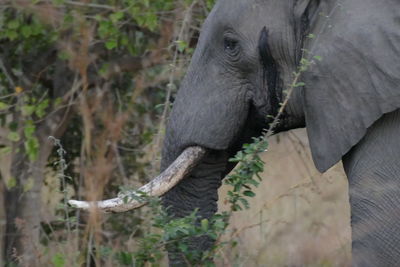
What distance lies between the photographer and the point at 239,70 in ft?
13.4

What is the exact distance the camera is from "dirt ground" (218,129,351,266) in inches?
161

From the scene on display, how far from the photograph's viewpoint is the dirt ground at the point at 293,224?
13.4 ft

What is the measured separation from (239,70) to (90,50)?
1701 millimetres

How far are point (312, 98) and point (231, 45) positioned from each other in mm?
400

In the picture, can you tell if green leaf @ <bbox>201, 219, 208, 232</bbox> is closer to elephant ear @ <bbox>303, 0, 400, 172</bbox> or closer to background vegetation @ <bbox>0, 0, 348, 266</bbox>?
elephant ear @ <bbox>303, 0, 400, 172</bbox>

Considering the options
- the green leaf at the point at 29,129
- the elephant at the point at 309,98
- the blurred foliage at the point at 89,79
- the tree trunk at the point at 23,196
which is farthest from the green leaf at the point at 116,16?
the elephant at the point at 309,98

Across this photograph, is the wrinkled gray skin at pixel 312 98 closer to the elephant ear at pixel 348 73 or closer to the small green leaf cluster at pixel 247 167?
the elephant ear at pixel 348 73

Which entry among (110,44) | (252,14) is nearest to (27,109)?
(110,44)

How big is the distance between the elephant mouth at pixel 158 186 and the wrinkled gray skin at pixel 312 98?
5cm

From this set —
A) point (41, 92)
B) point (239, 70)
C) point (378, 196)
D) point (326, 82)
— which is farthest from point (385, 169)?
point (41, 92)

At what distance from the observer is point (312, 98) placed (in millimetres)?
3850

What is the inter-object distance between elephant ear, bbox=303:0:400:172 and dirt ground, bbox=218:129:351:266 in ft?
1.21

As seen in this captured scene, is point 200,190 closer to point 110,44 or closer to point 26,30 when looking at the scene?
point 110,44

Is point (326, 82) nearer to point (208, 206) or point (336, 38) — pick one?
point (336, 38)
